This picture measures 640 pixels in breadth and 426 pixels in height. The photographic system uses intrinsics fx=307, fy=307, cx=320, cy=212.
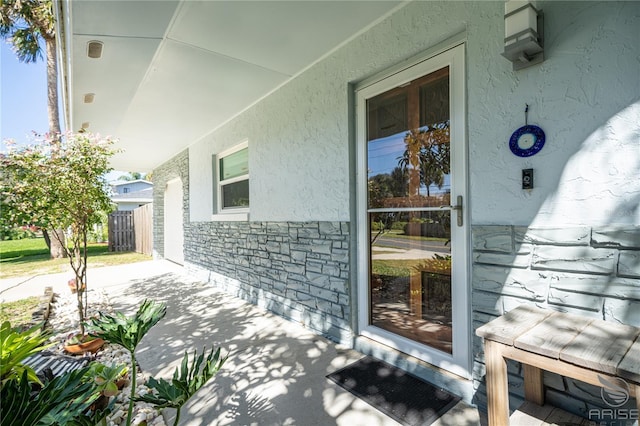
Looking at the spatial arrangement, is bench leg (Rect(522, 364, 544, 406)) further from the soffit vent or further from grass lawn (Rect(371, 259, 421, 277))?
the soffit vent

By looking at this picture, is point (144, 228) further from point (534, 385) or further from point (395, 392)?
point (534, 385)

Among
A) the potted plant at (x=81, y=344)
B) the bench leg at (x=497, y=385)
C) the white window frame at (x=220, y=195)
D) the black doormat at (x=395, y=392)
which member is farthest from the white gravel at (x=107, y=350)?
the white window frame at (x=220, y=195)

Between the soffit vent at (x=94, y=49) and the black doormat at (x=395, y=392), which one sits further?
the soffit vent at (x=94, y=49)

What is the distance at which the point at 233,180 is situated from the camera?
5297 millimetres

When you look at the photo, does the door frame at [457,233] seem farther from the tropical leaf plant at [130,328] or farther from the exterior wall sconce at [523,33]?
the tropical leaf plant at [130,328]

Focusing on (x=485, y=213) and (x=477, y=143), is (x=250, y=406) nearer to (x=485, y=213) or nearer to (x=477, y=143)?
(x=485, y=213)

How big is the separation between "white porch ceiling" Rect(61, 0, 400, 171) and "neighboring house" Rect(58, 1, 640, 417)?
2 centimetres

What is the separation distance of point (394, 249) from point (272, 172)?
2.13 meters

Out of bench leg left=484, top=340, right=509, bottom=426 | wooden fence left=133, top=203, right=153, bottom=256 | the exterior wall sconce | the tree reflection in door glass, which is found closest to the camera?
bench leg left=484, top=340, right=509, bottom=426

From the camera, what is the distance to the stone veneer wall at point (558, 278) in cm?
150

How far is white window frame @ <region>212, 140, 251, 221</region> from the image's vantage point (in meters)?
4.90

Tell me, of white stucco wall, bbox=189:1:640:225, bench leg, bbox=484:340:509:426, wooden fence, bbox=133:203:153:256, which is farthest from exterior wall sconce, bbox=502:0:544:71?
wooden fence, bbox=133:203:153:256

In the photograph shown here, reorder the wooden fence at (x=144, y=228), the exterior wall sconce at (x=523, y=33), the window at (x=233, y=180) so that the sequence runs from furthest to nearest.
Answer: the wooden fence at (x=144, y=228)
the window at (x=233, y=180)
the exterior wall sconce at (x=523, y=33)

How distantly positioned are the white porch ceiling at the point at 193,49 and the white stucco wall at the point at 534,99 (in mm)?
384
